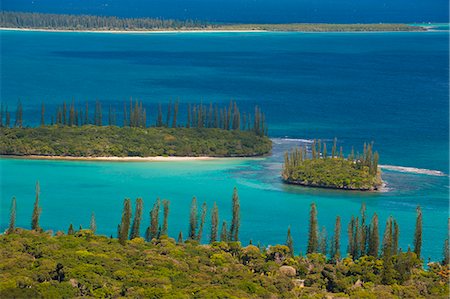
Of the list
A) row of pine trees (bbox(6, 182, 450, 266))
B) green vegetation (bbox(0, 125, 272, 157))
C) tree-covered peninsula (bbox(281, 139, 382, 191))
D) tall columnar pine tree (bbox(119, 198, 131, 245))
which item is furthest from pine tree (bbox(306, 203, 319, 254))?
green vegetation (bbox(0, 125, 272, 157))

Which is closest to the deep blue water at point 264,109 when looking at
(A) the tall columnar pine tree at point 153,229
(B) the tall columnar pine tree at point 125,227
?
(A) the tall columnar pine tree at point 153,229

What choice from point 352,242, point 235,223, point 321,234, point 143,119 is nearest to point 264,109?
point 143,119

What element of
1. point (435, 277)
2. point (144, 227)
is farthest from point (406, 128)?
point (435, 277)

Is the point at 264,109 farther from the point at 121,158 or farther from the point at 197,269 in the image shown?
the point at 197,269

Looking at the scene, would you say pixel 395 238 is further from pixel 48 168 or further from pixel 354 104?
pixel 354 104

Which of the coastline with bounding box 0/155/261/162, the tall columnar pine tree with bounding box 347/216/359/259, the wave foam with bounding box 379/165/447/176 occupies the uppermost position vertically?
the coastline with bounding box 0/155/261/162

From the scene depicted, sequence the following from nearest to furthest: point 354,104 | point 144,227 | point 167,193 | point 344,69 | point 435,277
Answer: point 435,277 < point 144,227 < point 167,193 < point 354,104 < point 344,69

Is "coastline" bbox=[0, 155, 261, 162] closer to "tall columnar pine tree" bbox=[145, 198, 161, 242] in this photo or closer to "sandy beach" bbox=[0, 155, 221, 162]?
"sandy beach" bbox=[0, 155, 221, 162]
